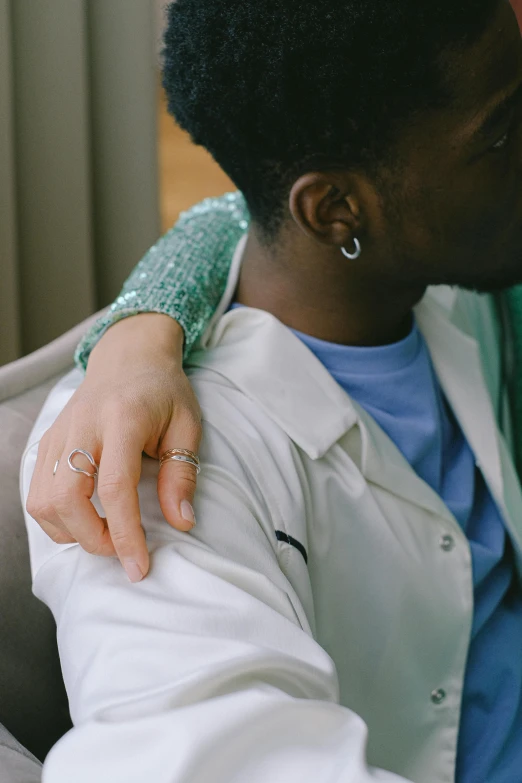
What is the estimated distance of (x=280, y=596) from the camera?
685 mm

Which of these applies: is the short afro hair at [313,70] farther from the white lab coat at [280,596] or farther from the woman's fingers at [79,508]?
the woman's fingers at [79,508]

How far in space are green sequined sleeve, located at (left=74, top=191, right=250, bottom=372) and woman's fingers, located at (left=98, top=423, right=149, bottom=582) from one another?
0.77 ft

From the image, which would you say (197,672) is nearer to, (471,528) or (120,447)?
(120,447)

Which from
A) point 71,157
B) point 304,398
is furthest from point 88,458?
point 71,157

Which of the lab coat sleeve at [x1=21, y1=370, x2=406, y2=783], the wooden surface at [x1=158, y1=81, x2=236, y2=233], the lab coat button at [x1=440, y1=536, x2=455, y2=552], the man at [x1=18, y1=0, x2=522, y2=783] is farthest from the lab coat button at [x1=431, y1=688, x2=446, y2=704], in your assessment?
the wooden surface at [x1=158, y1=81, x2=236, y2=233]

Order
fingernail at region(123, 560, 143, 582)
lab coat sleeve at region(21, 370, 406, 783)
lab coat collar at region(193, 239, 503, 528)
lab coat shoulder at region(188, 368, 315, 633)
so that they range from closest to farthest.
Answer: lab coat sleeve at region(21, 370, 406, 783)
fingernail at region(123, 560, 143, 582)
lab coat shoulder at region(188, 368, 315, 633)
lab coat collar at region(193, 239, 503, 528)

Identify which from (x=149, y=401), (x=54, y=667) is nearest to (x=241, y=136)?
(x=149, y=401)

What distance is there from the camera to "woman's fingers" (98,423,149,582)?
66cm

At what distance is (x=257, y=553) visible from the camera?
0.73 metres

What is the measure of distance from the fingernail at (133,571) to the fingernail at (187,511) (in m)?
0.06

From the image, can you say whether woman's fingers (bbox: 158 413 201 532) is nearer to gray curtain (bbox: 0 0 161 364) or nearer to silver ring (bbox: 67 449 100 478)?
silver ring (bbox: 67 449 100 478)

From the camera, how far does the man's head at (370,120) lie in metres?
0.82

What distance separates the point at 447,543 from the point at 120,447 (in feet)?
1.46

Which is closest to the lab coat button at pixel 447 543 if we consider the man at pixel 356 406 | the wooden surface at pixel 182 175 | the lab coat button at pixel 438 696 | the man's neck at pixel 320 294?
the man at pixel 356 406
